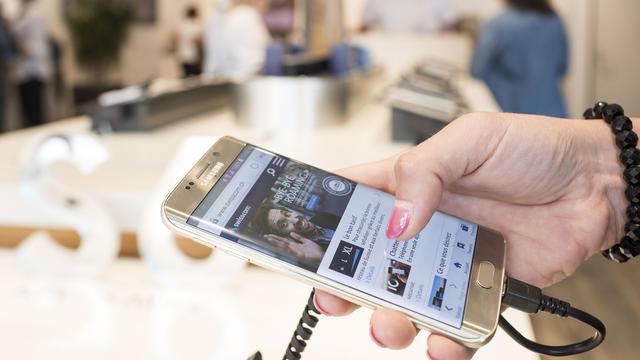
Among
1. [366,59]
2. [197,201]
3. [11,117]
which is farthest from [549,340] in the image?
[11,117]

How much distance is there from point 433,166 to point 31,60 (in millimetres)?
4531

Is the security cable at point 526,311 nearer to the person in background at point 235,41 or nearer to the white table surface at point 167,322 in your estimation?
the white table surface at point 167,322

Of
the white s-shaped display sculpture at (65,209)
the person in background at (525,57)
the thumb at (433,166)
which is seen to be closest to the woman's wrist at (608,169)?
the thumb at (433,166)

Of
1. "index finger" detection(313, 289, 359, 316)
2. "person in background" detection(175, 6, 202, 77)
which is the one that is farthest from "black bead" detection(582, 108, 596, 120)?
"person in background" detection(175, 6, 202, 77)

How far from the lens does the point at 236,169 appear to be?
570 millimetres

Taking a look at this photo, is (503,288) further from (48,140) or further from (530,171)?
(48,140)

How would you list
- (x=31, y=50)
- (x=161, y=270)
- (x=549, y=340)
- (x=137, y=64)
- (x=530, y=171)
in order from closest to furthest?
(x=530, y=171), (x=161, y=270), (x=549, y=340), (x=31, y=50), (x=137, y=64)

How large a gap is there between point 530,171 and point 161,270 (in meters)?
0.43

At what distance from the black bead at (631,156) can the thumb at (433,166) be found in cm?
14

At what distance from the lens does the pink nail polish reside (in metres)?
0.51

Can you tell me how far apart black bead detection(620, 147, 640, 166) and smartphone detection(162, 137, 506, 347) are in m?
0.16

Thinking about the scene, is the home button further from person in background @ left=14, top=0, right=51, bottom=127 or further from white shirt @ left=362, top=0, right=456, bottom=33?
person in background @ left=14, top=0, right=51, bottom=127

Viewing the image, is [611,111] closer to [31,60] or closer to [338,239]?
[338,239]

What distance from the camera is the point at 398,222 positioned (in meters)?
0.52
